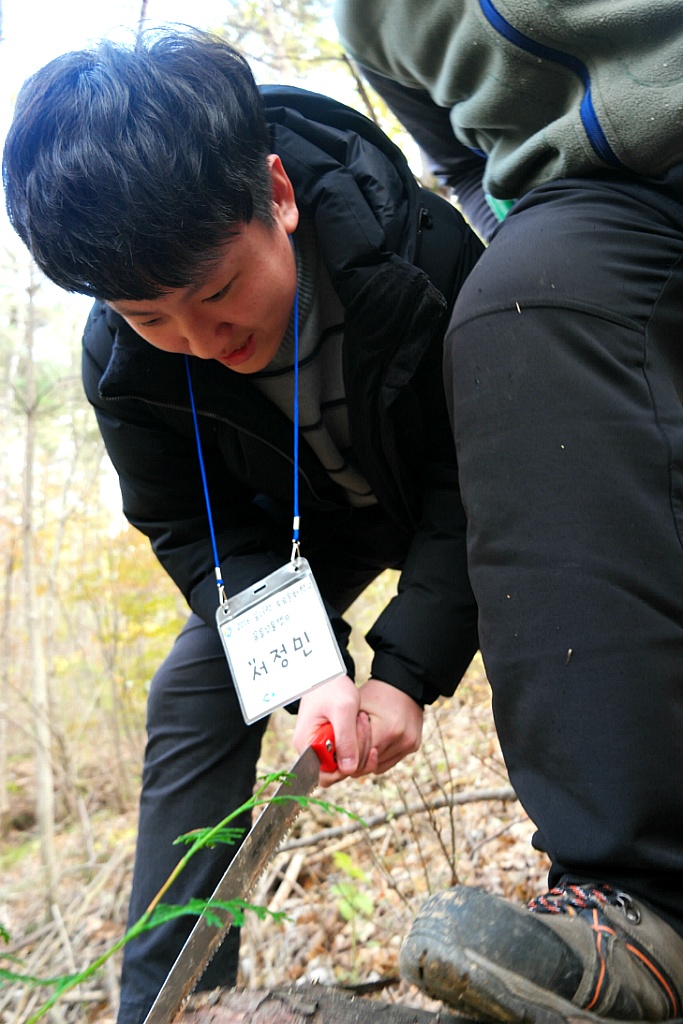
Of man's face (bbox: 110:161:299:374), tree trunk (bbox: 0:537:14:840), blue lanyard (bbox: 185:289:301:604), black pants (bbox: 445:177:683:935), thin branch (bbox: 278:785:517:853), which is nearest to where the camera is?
black pants (bbox: 445:177:683:935)

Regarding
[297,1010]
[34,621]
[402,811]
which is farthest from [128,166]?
[34,621]

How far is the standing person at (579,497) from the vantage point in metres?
0.90

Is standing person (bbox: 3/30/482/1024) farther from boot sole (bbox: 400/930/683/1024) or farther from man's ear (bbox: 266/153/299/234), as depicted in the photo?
boot sole (bbox: 400/930/683/1024)

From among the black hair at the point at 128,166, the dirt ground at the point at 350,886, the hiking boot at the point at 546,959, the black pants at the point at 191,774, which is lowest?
the dirt ground at the point at 350,886

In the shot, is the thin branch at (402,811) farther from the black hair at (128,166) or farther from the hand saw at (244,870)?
the black hair at (128,166)

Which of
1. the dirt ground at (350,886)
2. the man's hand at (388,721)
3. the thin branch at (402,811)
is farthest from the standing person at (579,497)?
the thin branch at (402,811)

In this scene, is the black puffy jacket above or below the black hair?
below

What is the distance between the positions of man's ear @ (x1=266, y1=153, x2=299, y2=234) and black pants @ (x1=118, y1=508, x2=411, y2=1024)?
78cm

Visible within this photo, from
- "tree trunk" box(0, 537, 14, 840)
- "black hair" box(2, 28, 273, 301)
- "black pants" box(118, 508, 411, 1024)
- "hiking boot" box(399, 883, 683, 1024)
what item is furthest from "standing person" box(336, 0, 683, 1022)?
"tree trunk" box(0, 537, 14, 840)

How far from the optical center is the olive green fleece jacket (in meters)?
1.18

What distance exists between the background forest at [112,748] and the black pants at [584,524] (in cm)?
52

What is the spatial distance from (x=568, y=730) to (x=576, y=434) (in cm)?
38

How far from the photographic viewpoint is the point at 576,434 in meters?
1.03

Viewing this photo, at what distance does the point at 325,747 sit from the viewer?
146 centimetres
